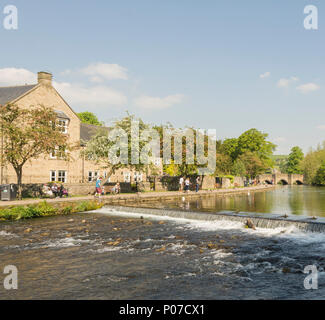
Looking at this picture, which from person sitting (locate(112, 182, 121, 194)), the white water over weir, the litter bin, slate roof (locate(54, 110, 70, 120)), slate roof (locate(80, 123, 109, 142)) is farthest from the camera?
slate roof (locate(80, 123, 109, 142))

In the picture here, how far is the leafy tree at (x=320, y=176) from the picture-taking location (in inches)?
3300

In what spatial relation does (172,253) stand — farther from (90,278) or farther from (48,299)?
(48,299)

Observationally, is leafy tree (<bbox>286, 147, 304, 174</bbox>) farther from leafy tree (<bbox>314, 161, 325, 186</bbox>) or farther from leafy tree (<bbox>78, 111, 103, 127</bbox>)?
leafy tree (<bbox>78, 111, 103, 127</bbox>)

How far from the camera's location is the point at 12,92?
33.6 m

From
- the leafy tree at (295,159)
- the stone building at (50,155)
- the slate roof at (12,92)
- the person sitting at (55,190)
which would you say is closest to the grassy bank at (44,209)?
the person sitting at (55,190)

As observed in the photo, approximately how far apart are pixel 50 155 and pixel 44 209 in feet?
51.0

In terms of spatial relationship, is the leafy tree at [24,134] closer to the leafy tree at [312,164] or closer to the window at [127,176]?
the window at [127,176]

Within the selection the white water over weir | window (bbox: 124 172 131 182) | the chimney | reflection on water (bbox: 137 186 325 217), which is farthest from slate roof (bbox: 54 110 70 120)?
reflection on water (bbox: 137 186 325 217)

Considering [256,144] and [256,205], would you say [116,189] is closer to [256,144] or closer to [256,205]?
[256,205]

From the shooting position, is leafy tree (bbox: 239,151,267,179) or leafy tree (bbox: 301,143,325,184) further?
leafy tree (bbox: 301,143,325,184)

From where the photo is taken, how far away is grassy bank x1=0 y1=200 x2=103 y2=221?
63.1 ft

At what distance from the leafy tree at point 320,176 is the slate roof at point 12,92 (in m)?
77.8

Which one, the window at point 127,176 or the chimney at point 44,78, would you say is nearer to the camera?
the chimney at point 44,78
